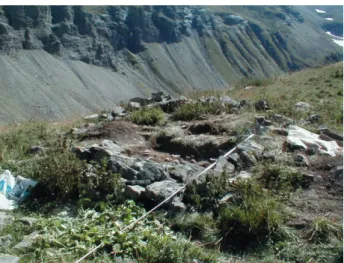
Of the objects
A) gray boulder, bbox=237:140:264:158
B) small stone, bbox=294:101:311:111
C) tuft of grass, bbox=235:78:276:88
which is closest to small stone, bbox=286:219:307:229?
gray boulder, bbox=237:140:264:158

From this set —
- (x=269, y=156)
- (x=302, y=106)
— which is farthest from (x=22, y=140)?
(x=302, y=106)

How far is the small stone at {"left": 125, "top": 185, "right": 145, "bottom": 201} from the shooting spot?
5219mm

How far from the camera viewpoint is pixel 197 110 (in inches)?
356

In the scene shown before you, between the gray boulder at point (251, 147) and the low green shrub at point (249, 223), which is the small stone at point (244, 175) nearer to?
the gray boulder at point (251, 147)

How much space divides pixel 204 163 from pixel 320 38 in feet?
578

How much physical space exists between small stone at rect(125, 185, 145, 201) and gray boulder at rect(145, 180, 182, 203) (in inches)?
3.5

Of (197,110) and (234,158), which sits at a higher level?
(234,158)

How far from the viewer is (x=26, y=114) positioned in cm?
7088

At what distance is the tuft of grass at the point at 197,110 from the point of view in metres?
8.95

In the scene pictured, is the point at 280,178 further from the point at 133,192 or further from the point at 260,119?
the point at 260,119

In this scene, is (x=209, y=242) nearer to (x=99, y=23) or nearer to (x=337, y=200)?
(x=337, y=200)

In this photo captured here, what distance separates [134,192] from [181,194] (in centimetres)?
57

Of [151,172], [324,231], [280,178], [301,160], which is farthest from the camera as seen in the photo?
[301,160]

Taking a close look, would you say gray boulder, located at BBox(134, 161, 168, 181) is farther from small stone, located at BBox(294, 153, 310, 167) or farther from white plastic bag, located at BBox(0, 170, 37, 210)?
small stone, located at BBox(294, 153, 310, 167)
